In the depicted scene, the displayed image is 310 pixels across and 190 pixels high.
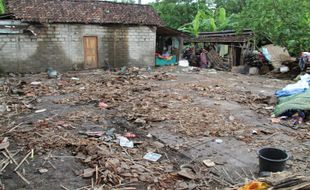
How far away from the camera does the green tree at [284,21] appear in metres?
15.7

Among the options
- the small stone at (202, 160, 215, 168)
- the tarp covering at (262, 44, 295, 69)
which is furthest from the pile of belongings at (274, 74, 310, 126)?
the tarp covering at (262, 44, 295, 69)

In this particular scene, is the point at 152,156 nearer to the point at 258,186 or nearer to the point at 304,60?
the point at 258,186

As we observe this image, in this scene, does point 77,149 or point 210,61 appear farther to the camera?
point 210,61

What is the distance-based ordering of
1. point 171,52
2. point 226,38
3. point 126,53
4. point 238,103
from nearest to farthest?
point 238,103, point 126,53, point 226,38, point 171,52

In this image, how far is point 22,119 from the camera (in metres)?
7.36

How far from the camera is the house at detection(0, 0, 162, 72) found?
586 inches

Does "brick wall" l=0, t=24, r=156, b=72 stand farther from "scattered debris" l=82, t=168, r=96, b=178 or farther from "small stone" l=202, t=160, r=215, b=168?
"small stone" l=202, t=160, r=215, b=168

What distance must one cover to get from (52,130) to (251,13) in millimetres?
14182

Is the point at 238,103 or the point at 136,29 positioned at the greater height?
the point at 136,29

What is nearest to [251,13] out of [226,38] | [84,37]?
[226,38]

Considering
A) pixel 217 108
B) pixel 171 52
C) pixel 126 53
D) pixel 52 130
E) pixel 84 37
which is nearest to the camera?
pixel 52 130

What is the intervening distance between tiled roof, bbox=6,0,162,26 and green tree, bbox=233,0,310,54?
576 centimetres

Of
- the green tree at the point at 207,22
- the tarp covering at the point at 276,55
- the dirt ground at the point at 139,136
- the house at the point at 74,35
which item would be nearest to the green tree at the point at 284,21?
the tarp covering at the point at 276,55

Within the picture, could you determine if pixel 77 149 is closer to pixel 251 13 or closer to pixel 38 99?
pixel 38 99
